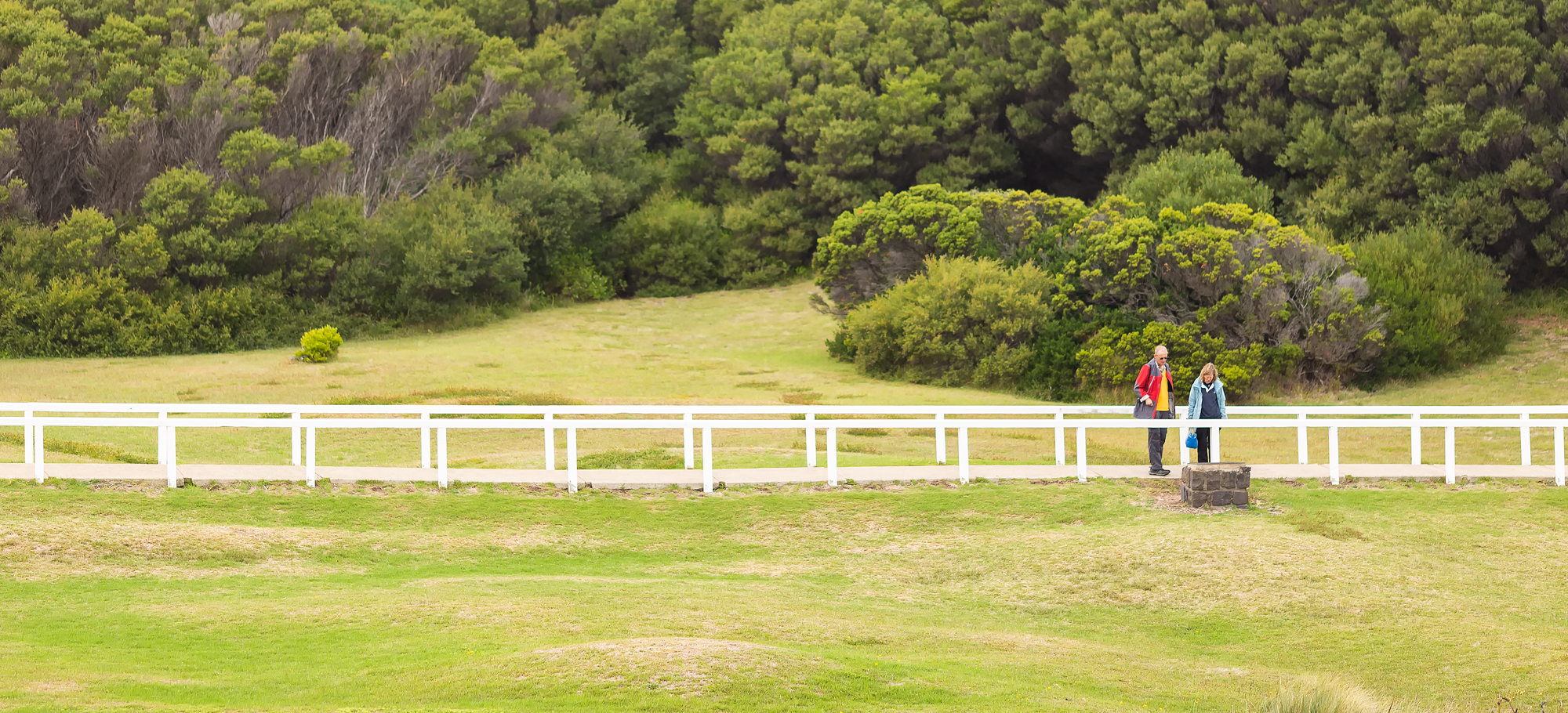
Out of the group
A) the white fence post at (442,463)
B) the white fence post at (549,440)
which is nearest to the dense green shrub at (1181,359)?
the white fence post at (549,440)

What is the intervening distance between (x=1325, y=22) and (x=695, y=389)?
24508 mm

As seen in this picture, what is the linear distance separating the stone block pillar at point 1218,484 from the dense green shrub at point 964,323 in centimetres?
2153

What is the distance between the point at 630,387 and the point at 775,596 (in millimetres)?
24509

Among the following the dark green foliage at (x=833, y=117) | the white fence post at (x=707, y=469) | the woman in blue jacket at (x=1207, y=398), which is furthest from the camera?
the dark green foliage at (x=833, y=117)

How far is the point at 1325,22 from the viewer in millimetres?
46219

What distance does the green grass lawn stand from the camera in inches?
345

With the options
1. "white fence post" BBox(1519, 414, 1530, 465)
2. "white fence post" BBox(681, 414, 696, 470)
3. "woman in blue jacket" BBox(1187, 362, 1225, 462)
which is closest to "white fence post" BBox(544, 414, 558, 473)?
"white fence post" BBox(681, 414, 696, 470)

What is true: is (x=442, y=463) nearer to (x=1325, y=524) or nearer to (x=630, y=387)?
(x=1325, y=524)

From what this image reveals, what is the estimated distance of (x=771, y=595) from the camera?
12273 millimetres

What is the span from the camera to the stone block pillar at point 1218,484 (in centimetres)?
1555

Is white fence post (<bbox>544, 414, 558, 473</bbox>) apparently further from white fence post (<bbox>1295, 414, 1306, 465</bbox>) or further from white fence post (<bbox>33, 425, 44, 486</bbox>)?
white fence post (<bbox>1295, 414, 1306, 465</bbox>)

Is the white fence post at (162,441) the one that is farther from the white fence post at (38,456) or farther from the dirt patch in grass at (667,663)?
the dirt patch in grass at (667,663)

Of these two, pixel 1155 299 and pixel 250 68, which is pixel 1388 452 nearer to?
pixel 1155 299

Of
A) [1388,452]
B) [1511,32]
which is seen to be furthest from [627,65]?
[1388,452]
